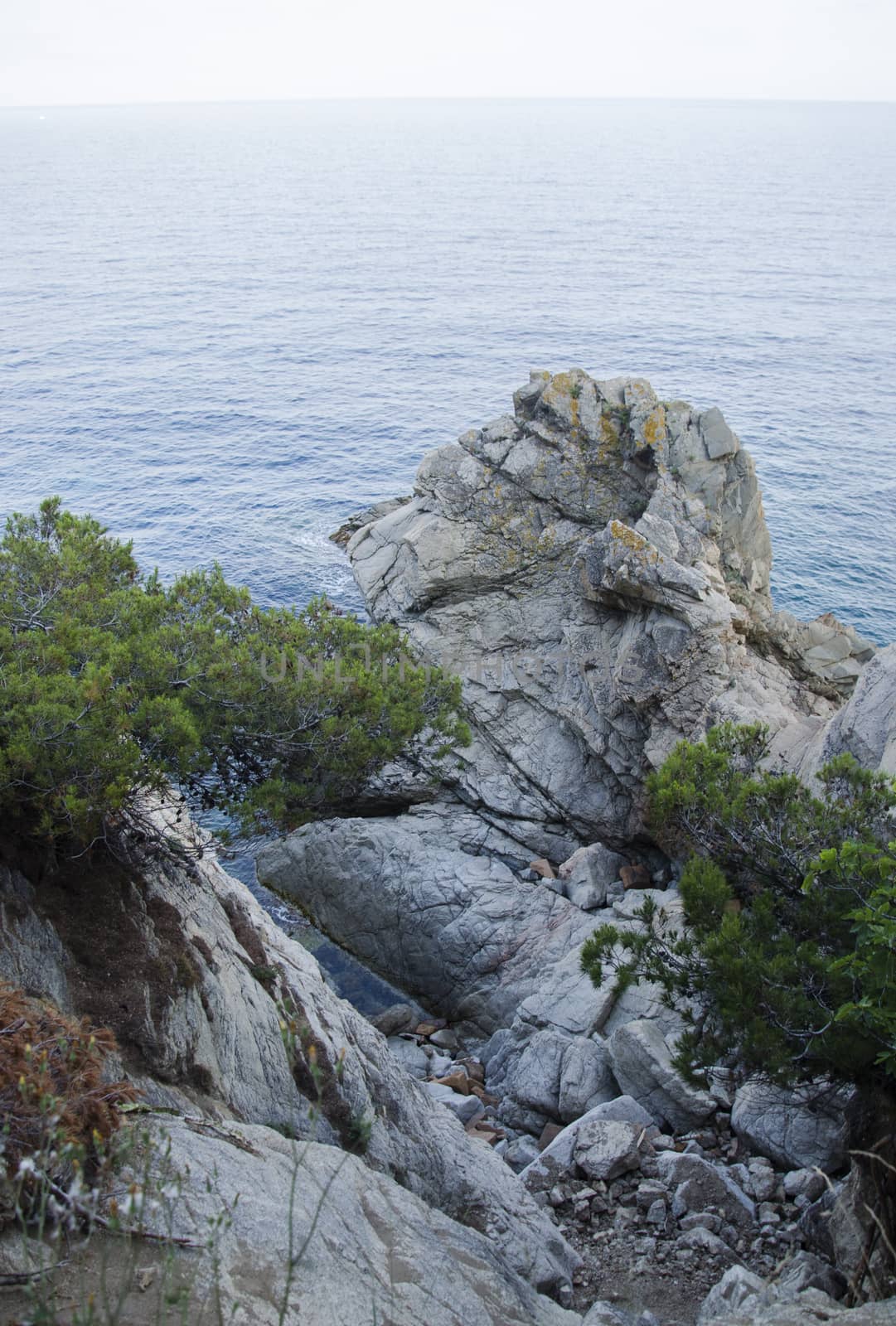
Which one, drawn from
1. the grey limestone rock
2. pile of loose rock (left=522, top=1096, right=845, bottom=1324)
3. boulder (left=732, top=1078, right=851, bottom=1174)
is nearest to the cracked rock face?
boulder (left=732, top=1078, right=851, bottom=1174)

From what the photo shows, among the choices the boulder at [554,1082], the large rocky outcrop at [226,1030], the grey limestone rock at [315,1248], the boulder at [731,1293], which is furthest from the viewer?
the boulder at [554,1082]

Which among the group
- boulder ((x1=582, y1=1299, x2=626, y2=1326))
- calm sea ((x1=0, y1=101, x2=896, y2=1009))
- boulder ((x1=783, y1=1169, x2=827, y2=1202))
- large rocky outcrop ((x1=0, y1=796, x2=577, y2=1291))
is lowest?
boulder ((x1=783, y1=1169, x2=827, y2=1202))

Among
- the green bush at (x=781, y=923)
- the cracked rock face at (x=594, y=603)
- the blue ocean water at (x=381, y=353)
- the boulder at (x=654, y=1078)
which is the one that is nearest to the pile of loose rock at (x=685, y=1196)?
the boulder at (x=654, y=1078)

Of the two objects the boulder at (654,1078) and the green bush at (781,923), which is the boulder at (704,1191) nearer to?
the boulder at (654,1078)

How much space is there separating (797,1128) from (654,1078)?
3.05 m

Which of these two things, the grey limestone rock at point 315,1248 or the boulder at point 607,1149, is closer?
the grey limestone rock at point 315,1248

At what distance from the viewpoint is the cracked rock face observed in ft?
93.6

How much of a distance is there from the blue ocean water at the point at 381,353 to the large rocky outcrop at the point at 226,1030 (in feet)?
94.4

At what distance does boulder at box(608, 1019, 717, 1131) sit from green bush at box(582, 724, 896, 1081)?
4.31 metres

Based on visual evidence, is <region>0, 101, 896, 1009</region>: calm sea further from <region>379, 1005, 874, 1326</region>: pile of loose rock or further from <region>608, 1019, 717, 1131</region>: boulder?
<region>379, 1005, 874, 1326</region>: pile of loose rock

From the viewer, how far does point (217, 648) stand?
1933cm

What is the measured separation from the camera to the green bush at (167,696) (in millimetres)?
14586

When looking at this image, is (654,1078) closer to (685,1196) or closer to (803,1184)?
(685,1196)

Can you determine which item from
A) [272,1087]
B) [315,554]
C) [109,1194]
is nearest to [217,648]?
[272,1087]
